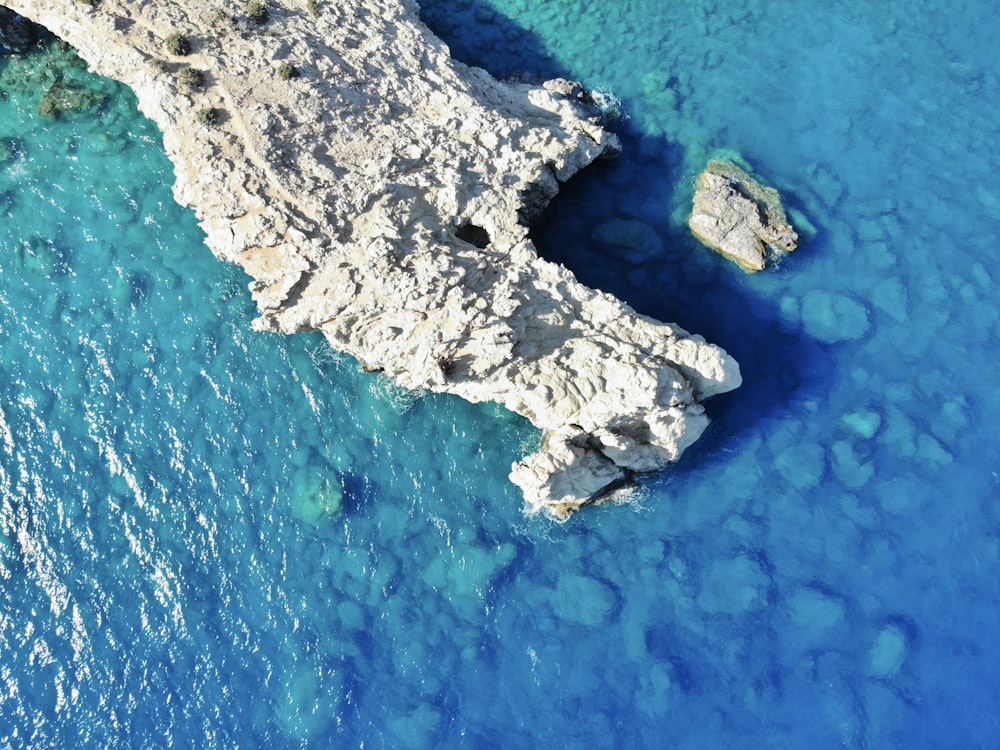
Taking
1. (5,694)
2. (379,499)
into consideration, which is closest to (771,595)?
(379,499)

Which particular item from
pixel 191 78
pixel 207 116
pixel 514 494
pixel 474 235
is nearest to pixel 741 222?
pixel 474 235

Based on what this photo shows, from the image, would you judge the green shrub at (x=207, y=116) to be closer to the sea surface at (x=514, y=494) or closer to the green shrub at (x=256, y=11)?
the sea surface at (x=514, y=494)

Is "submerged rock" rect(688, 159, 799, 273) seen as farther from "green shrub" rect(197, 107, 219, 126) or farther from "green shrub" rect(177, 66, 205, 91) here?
"green shrub" rect(177, 66, 205, 91)

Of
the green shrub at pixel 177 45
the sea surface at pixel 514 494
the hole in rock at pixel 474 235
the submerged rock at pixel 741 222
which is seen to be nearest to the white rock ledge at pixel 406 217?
the hole in rock at pixel 474 235

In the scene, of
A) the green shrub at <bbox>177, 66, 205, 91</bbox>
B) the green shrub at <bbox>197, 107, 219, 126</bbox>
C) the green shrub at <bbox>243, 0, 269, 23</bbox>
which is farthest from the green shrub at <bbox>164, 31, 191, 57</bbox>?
the green shrub at <bbox>197, 107, 219, 126</bbox>

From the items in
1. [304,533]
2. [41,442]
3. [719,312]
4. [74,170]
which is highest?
[719,312]

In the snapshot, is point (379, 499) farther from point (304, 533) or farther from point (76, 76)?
point (76, 76)

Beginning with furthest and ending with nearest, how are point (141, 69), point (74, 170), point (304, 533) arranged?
point (74, 170)
point (141, 69)
point (304, 533)
